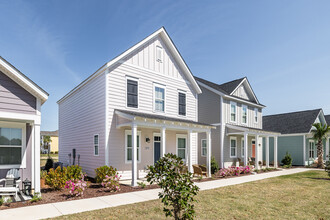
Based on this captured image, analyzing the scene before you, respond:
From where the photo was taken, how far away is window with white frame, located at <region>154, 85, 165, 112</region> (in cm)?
1480

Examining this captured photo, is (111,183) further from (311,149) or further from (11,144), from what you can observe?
(311,149)

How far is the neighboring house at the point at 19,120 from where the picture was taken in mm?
7773

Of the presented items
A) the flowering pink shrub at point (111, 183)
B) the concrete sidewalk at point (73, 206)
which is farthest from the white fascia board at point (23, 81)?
the flowering pink shrub at point (111, 183)

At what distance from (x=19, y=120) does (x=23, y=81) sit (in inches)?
60.7

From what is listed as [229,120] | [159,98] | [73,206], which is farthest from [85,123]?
[229,120]

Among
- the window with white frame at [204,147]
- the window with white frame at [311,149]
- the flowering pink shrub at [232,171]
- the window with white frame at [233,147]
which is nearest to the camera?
the flowering pink shrub at [232,171]

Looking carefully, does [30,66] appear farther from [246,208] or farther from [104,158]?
[246,208]

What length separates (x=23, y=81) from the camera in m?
7.84

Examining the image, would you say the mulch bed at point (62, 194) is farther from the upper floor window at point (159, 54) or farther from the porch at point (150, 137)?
the upper floor window at point (159, 54)

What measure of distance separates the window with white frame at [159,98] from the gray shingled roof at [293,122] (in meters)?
18.7

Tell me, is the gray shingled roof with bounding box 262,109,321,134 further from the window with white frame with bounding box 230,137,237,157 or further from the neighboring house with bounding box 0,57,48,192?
the neighboring house with bounding box 0,57,48,192

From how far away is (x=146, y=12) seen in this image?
1290cm

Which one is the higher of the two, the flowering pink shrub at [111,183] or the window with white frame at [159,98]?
the window with white frame at [159,98]

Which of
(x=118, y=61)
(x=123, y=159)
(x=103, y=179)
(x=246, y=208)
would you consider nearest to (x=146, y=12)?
(x=118, y=61)
